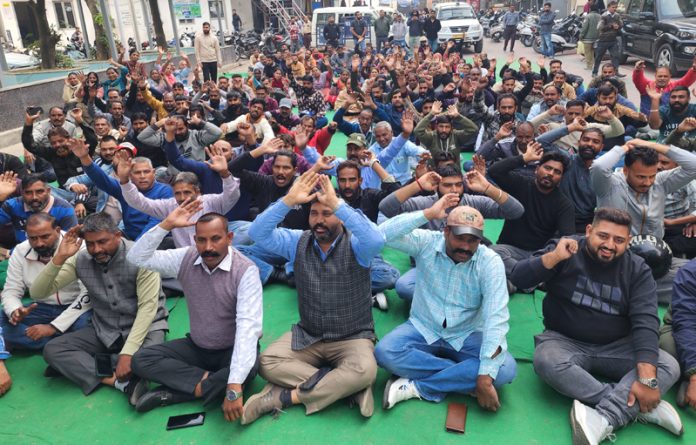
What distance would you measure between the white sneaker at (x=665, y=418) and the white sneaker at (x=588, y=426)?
9.9 inches

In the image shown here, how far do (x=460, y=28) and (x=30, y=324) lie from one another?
17.4 metres

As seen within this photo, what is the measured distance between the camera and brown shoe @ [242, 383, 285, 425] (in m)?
2.98

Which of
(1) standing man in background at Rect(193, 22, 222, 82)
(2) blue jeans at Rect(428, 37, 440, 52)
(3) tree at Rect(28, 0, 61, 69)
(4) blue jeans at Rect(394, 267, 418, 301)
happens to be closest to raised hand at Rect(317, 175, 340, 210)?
(4) blue jeans at Rect(394, 267, 418, 301)

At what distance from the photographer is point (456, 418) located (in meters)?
2.95

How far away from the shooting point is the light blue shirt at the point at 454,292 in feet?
9.67

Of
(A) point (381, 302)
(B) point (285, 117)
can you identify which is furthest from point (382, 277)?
(B) point (285, 117)

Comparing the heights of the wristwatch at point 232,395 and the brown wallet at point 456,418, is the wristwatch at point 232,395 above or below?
above

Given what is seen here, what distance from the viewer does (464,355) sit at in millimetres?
3168

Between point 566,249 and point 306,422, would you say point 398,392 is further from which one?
point 566,249

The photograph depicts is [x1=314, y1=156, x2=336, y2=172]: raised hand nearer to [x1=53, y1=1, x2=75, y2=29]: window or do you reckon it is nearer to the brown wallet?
the brown wallet

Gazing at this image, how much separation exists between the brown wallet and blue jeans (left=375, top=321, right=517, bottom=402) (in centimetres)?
11

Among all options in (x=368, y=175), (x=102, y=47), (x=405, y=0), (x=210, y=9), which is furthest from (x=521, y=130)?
(x=405, y=0)

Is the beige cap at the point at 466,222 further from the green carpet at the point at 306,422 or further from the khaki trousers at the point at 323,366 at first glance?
the green carpet at the point at 306,422

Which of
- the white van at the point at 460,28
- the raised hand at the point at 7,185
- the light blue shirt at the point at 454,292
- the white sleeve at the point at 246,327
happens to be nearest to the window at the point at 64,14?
the white van at the point at 460,28
